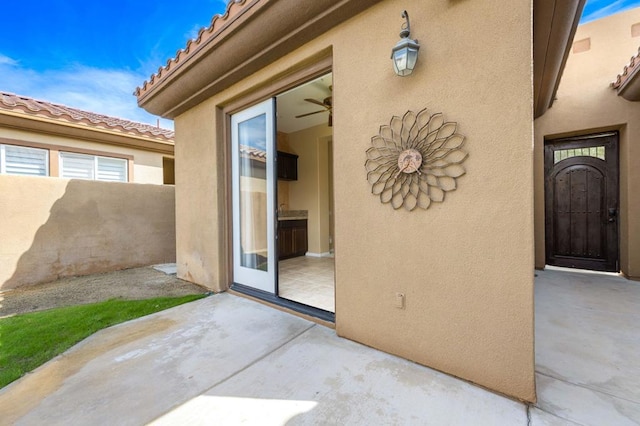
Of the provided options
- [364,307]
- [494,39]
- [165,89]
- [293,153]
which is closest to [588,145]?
[494,39]

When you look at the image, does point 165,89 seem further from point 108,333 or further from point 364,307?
point 364,307

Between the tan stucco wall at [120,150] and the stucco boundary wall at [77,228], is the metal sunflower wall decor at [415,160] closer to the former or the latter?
the stucco boundary wall at [77,228]

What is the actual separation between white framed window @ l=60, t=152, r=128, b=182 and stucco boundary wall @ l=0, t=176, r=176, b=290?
66.1 inches

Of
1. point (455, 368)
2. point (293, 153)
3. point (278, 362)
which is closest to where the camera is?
point (455, 368)

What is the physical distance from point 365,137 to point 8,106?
7830mm

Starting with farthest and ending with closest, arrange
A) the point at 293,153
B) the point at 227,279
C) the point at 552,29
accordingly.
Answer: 1. the point at 293,153
2. the point at 227,279
3. the point at 552,29

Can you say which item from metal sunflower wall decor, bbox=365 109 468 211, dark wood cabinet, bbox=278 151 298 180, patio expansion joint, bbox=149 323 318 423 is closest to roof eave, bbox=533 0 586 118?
metal sunflower wall decor, bbox=365 109 468 211

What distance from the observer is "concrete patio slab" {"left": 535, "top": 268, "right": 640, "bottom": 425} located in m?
1.71

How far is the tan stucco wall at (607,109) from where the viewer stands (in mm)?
4625

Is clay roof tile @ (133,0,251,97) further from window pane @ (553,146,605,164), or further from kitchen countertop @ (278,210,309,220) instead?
window pane @ (553,146,605,164)

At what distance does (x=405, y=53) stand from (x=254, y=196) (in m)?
2.76

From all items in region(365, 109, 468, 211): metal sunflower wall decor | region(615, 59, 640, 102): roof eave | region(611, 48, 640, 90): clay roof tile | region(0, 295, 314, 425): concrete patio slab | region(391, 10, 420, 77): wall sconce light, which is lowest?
region(0, 295, 314, 425): concrete patio slab

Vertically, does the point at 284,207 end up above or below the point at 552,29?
below

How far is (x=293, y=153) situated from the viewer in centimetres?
830
